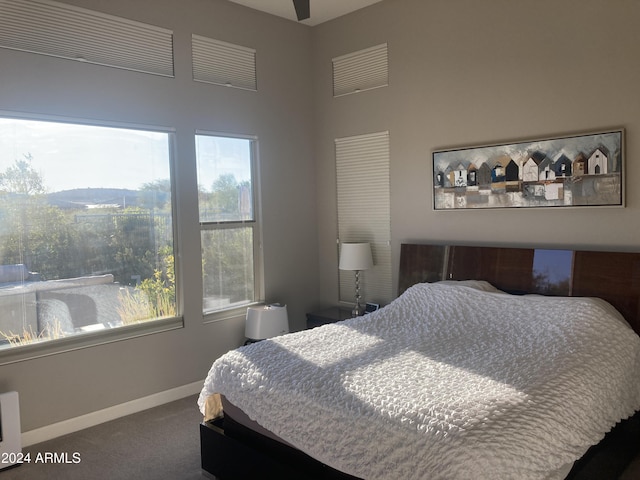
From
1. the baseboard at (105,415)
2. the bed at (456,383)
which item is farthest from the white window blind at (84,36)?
the baseboard at (105,415)

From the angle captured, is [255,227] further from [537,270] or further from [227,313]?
[537,270]

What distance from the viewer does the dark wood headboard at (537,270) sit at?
3.08 metres

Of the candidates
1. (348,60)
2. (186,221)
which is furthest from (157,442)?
(348,60)

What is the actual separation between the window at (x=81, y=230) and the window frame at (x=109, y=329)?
0.03 metres

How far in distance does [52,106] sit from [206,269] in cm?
158

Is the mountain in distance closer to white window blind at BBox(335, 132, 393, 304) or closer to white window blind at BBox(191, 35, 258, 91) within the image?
white window blind at BBox(191, 35, 258, 91)

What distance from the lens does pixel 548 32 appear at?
3.40 metres

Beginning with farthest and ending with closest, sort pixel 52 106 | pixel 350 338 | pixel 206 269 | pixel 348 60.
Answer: pixel 348 60
pixel 206 269
pixel 52 106
pixel 350 338

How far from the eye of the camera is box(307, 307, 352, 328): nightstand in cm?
441

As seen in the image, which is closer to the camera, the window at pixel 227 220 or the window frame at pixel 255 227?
the window at pixel 227 220

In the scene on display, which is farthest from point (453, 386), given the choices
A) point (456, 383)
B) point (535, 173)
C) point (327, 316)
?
point (327, 316)

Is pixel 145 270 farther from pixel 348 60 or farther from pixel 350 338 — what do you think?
pixel 348 60

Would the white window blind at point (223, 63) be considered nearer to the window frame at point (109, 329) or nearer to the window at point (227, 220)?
the window at point (227, 220)

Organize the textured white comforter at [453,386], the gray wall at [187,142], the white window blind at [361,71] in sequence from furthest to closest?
the white window blind at [361,71], the gray wall at [187,142], the textured white comforter at [453,386]
